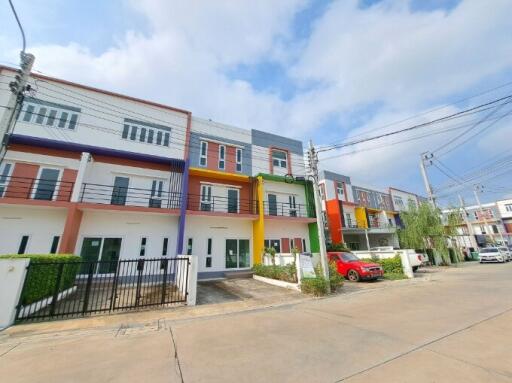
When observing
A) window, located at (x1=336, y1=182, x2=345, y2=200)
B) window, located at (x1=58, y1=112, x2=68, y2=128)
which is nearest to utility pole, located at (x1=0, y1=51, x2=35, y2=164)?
window, located at (x1=58, y1=112, x2=68, y2=128)

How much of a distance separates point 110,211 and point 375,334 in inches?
559

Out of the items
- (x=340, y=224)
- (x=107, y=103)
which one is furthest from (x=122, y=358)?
(x=340, y=224)

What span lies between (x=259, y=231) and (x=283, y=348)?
11.7m

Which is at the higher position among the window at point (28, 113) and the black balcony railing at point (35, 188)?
the window at point (28, 113)

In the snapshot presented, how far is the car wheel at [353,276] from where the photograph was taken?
44.3 ft

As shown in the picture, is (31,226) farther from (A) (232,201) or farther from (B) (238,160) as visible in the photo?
(B) (238,160)

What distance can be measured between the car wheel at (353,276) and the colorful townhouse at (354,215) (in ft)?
29.3

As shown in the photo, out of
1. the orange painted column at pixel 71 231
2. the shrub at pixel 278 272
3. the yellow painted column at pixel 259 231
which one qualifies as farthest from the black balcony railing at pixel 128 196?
the shrub at pixel 278 272

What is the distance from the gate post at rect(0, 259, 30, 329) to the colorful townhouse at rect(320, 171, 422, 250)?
22252mm

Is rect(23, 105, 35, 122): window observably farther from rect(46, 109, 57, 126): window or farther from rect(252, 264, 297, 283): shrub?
rect(252, 264, 297, 283): shrub

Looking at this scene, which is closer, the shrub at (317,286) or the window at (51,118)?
the shrub at (317,286)

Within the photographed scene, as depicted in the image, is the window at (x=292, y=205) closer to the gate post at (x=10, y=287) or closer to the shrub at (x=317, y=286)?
the shrub at (x=317, y=286)

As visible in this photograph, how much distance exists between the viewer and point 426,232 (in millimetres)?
22109

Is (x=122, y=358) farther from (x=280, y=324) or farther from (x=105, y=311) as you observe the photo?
(x=105, y=311)
